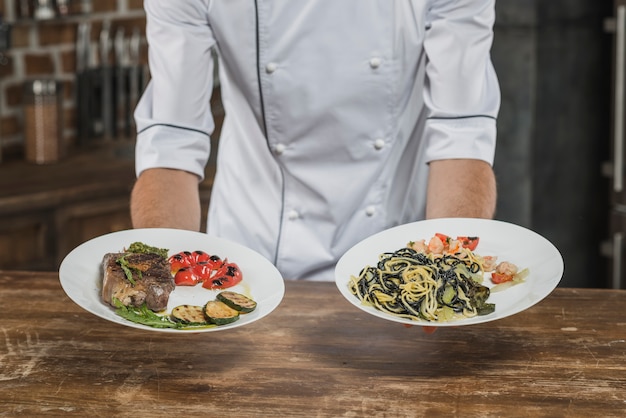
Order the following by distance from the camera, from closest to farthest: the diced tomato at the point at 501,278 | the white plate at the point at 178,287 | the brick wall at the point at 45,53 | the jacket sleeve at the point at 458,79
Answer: the white plate at the point at 178,287
the diced tomato at the point at 501,278
the jacket sleeve at the point at 458,79
the brick wall at the point at 45,53

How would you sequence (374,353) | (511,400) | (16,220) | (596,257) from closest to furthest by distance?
(511,400), (374,353), (16,220), (596,257)

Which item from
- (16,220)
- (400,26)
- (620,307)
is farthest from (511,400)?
(16,220)

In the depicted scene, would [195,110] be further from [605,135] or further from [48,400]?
[605,135]

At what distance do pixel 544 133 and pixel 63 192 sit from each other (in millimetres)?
1871

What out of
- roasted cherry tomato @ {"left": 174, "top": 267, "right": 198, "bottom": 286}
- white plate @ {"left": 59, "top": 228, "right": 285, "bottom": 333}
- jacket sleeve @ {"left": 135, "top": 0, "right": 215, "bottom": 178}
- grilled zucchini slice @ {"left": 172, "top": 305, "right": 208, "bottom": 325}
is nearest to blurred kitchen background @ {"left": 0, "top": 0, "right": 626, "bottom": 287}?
jacket sleeve @ {"left": 135, "top": 0, "right": 215, "bottom": 178}

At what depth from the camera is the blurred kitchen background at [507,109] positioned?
3.39 metres

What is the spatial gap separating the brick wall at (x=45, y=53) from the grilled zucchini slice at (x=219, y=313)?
220 centimetres

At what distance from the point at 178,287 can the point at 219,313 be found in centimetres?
16

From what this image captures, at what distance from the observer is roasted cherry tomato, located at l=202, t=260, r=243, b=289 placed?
61.3 inches

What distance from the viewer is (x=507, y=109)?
12.6 feet

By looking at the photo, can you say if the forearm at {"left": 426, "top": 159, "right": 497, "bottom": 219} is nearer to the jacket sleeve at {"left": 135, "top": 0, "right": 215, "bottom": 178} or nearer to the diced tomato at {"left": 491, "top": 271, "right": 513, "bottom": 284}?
the diced tomato at {"left": 491, "top": 271, "right": 513, "bottom": 284}

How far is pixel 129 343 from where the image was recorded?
5.13ft

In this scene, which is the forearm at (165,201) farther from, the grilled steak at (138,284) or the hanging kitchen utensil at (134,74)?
the hanging kitchen utensil at (134,74)

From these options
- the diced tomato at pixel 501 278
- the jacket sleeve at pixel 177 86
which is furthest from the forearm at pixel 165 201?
the diced tomato at pixel 501 278
